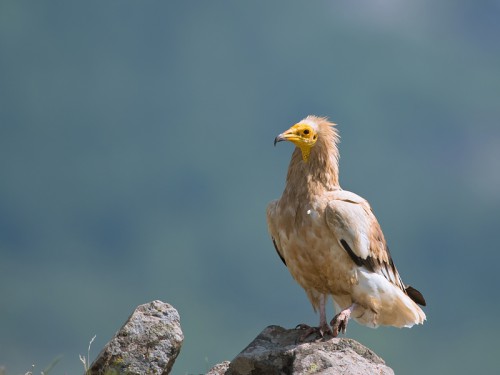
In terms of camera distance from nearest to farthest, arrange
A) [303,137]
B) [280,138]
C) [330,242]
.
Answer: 1. [330,242]
2. [280,138]
3. [303,137]

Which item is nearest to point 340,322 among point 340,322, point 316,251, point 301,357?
point 340,322

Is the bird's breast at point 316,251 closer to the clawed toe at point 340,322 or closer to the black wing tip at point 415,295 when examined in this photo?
the clawed toe at point 340,322

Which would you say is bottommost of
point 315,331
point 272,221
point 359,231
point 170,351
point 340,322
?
point 170,351

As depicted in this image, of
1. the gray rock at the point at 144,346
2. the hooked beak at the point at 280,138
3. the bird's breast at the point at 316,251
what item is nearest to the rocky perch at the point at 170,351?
the gray rock at the point at 144,346

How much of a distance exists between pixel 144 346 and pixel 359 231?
306 centimetres

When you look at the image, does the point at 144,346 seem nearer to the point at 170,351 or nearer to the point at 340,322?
the point at 170,351

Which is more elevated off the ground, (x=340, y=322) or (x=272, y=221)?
(x=272, y=221)

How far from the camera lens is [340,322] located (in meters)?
9.30

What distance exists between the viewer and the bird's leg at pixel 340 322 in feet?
30.4

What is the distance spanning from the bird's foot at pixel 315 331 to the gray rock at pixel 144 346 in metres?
1.52

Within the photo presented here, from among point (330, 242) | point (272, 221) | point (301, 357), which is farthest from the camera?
point (272, 221)

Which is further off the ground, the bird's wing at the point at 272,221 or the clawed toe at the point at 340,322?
the bird's wing at the point at 272,221

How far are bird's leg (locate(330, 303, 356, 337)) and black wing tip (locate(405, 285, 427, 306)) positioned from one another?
5.16 feet

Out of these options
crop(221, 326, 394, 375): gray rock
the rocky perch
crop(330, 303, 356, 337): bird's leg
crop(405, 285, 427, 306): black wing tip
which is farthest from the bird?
the rocky perch
